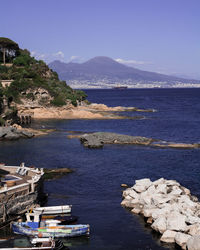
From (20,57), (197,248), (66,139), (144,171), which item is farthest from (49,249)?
(20,57)

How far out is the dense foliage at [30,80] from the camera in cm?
12642

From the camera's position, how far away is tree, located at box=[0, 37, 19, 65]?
149625mm

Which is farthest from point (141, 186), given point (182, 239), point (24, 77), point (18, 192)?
point (24, 77)

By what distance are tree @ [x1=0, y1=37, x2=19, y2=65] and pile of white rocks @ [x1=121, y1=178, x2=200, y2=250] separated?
396ft

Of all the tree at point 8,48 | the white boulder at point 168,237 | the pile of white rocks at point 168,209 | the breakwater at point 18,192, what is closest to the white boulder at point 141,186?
the pile of white rocks at point 168,209

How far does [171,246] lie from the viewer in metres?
30.6

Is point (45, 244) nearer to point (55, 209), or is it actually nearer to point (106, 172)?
point (55, 209)

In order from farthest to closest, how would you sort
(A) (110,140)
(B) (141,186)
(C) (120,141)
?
1. (A) (110,140)
2. (C) (120,141)
3. (B) (141,186)

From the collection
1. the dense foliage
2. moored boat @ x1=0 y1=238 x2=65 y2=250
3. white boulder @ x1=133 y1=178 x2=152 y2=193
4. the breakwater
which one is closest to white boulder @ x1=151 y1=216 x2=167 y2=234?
white boulder @ x1=133 y1=178 x2=152 y2=193

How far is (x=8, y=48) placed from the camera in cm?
15512

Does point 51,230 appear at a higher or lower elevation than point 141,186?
lower

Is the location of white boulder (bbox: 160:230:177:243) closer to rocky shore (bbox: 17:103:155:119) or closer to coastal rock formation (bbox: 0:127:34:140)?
coastal rock formation (bbox: 0:127:34:140)

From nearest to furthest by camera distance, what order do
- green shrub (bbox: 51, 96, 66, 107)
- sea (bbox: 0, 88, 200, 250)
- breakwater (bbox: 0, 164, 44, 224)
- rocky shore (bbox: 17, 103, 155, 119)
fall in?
sea (bbox: 0, 88, 200, 250), breakwater (bbox: 0, 164, 44, 224), rocky shore (bbox: 17, 103, 155, 119), green shrub (bbox: 51, 96, 66, 107)

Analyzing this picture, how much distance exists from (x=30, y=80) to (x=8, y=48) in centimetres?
3045
